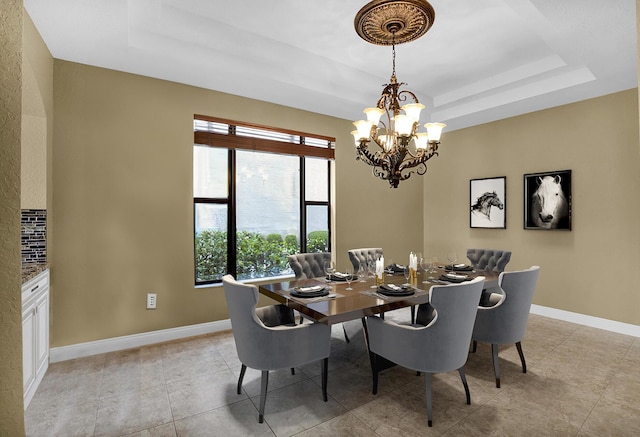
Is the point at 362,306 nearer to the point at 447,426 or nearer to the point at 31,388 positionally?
the point at 447,426

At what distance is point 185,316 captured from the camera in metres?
3.65

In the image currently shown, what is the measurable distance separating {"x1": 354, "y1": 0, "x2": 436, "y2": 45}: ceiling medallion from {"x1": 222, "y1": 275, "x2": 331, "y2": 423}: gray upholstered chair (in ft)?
6.69

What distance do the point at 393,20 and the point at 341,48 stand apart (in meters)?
1.22

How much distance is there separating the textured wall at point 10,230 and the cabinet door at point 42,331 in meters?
1.53

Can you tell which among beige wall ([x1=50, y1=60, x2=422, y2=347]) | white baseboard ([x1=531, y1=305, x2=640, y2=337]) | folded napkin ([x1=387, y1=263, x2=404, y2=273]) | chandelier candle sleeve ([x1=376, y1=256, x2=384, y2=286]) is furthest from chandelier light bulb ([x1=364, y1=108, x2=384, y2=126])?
white baseboard ([x1=531, y1=305, x2=640, y2=337])

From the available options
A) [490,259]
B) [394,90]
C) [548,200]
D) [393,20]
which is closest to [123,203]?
[394,90]

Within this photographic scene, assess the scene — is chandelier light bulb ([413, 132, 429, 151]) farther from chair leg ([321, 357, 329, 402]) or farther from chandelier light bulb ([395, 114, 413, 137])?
chair leg ([321, 357, 329, 402])

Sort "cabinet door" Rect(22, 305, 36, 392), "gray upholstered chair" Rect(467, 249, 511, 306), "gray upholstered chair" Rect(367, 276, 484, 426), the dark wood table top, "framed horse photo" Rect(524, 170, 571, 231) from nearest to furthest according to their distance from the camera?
"gray upholstered chair" Rect(367, 276, 484, 426) → the dark wood table top → "cabinet door" Rect(22, 305, 36, 392) → "gray upholstered chair" Rect(467, 249, 511, 306) → "framed horse photo" Rect(524, 170, 571, 231)

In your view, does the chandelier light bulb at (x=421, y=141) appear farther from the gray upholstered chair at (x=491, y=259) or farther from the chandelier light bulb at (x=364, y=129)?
the gray upholstered chair at (x=491, y=259)

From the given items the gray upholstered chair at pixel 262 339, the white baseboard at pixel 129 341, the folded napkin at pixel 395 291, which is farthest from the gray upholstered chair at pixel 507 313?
the white baseboard at pixel 129 341

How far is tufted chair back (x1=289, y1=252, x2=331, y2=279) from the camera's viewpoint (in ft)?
11.5

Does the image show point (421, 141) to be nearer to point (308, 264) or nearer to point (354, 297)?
point (354, 297)

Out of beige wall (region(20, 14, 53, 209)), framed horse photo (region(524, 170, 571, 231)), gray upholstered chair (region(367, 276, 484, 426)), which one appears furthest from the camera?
framed horse photo (region(524, 170, 571, 231))

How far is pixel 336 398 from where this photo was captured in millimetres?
2371
